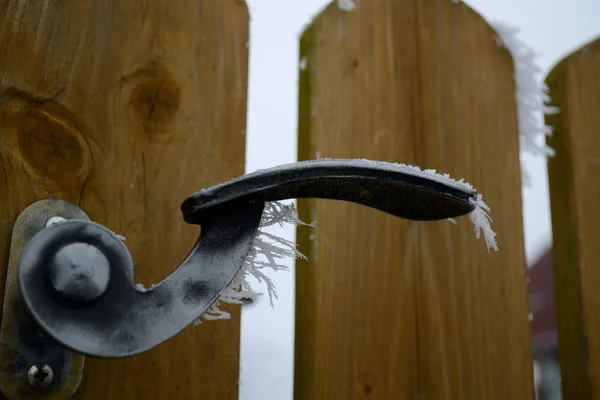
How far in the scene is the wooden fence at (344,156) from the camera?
0.74 m

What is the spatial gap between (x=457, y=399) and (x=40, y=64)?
0.64 meters

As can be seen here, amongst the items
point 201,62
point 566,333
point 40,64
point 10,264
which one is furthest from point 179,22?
point 566,333

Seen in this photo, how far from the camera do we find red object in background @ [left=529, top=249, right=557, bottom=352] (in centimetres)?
1038

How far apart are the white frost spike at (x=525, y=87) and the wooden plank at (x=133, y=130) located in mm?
464

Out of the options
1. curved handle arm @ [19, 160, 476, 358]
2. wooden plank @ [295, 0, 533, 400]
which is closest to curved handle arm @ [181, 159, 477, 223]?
curved handle arm @ [19, 160, 476, 358]

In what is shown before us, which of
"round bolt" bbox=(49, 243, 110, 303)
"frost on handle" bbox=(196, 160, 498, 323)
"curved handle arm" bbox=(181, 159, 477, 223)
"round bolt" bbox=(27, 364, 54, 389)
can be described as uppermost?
"curved handle arm" bbox=(181, 159, 477, 223)

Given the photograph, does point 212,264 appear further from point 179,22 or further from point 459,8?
point 459,8

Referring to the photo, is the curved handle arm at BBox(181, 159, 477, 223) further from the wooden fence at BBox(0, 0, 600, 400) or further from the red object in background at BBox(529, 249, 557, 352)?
the red object in background at BBox(529, 249, 557, 352)

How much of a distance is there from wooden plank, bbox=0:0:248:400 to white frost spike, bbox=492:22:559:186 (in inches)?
18.3

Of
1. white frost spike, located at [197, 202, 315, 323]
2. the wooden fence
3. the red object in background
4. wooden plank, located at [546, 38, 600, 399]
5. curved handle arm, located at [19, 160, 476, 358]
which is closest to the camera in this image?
curved handle arm, located at [19, 160, 476, 358]

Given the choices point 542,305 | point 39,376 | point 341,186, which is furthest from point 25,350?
point 542,305

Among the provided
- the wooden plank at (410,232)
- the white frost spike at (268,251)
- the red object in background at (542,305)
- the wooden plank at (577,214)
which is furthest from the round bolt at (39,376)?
the red object in background at (542,305)

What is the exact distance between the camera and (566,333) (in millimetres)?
1111

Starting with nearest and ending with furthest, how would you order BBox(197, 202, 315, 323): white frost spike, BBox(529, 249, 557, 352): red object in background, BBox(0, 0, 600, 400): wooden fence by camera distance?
1. BBox(197, 202, 315, 323): white frost spike
2. BBox(0, 0, 600, 400): wooden fence
3. BBox(529, 249, 557, 352): red object in background
